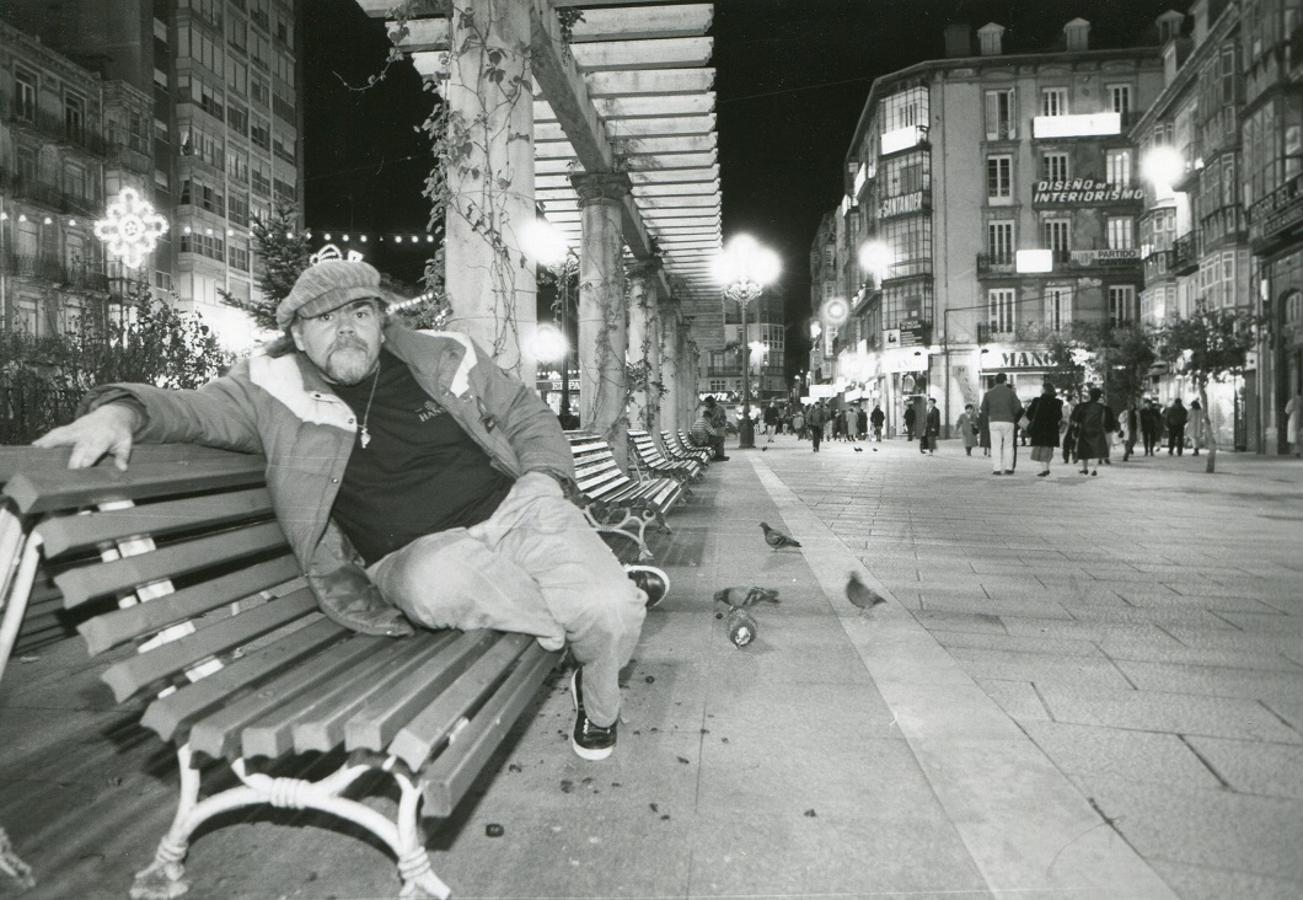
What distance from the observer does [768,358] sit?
141500 mm

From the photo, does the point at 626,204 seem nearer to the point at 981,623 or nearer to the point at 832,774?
the point at 981,623

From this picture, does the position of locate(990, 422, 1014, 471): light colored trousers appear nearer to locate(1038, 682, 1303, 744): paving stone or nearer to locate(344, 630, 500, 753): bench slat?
locate(1038, 682, 1303, 744): paving stone

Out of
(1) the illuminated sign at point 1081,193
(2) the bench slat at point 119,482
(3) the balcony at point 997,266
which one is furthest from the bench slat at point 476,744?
(1) the illuminated sign at point 1081,193

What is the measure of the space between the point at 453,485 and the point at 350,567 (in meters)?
0.42

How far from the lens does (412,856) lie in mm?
2318

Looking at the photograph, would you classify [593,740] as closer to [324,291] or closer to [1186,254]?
[324,291]

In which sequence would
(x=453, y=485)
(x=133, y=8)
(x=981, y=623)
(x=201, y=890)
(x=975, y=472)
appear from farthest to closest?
(x=133, y=8) → (x=975, y=472) → (x=981, y=623) → (x=453, y=485) → (x=201, y=890)

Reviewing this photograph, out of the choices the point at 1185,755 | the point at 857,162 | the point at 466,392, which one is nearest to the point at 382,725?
the point at 466,392

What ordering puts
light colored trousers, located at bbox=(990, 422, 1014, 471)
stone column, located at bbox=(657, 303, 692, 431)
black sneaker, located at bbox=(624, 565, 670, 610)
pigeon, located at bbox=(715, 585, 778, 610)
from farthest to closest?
stone column, located at bbox=(657, 303, 692, 431), light colored trousers, located at bbox=(990, 422, 1014, 471), black sneaker, located at bbox=(624, 565, 670, 610), pigeon, located at bbox=(715, 585, 778, 610)

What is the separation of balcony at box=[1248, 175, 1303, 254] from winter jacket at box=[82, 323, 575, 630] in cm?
2977

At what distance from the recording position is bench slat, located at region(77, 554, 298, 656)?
7.35ft

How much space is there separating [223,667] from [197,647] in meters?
0.14

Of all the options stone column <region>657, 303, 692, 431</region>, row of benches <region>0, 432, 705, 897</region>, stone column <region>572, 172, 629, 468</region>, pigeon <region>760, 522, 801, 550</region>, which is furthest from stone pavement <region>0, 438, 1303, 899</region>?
stone column <region>657, 303, 692, 431</region>

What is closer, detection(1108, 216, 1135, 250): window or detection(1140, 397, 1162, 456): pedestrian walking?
detection(1140, 397, 1162, 456): pedestrian walking
